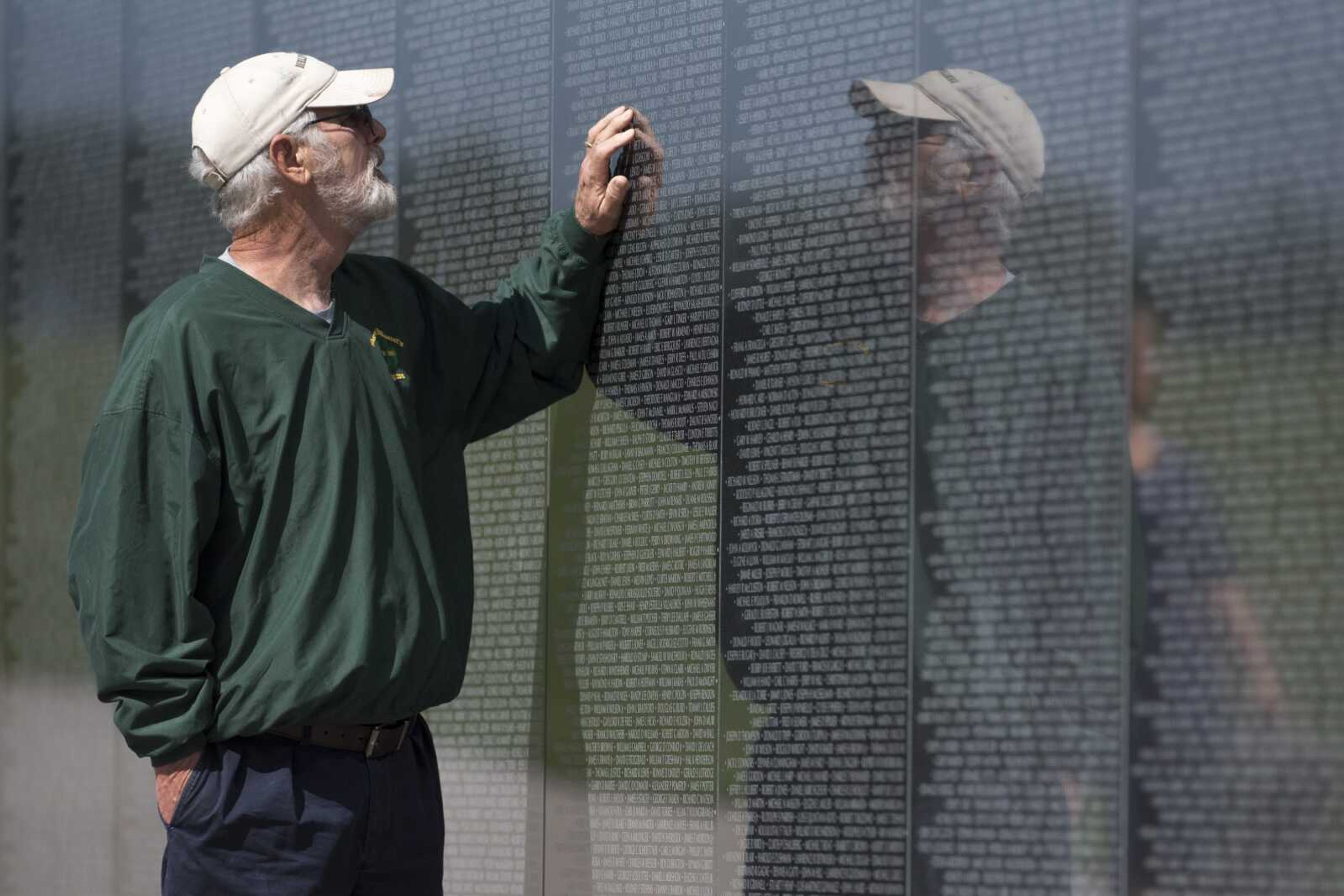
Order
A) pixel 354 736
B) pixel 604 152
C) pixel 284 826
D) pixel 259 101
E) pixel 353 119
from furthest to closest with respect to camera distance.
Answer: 1. pixel 604 152
2. pixel 353 119
3. pixel 259 101
4. pixel 354 736
5. pixel 284 826

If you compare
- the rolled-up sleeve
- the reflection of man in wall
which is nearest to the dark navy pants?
the rolled-up sleeve

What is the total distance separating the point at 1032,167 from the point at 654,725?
1.43m

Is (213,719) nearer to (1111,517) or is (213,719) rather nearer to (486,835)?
(486,835)

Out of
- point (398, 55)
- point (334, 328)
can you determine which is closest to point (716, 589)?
point (334, 328)

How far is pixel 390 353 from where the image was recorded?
385 centimetres

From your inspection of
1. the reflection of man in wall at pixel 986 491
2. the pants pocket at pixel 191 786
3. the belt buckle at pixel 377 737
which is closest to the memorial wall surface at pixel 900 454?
the reflection of man in wall at pixel 986 491

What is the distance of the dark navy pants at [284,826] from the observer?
137 inches

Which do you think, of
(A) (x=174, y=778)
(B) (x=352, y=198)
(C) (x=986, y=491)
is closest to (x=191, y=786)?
(A) (x=174, y=778)

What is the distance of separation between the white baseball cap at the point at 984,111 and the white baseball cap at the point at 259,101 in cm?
108

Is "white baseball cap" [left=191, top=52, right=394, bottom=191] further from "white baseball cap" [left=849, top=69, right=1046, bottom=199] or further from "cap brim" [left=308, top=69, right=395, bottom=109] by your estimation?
"white baseball cap" [left=849, top=69, right=1046, bottom=199]

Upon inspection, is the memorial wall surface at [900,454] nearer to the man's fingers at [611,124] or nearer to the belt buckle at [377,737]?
the man's fingers at [611,124]

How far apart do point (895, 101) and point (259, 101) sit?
1.31m

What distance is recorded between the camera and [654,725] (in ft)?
13.0

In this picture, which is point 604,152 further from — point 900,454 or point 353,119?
point 900,454
